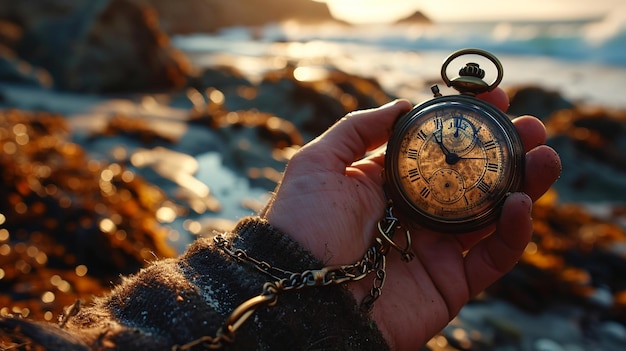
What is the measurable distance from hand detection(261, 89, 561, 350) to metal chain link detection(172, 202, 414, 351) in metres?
0.13

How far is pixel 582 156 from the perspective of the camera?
346 inches

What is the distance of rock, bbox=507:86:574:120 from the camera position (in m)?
12.9

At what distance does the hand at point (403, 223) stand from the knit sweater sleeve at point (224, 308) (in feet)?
0.64

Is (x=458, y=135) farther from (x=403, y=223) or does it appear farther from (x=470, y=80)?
(x=403, y=223)

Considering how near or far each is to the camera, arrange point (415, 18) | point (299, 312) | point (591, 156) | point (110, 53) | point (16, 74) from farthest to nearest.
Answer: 1. point (415, 18)
2. point (110, 53)
3. point (16, 74)
4. point (591, 156)
5. point (299, 312)

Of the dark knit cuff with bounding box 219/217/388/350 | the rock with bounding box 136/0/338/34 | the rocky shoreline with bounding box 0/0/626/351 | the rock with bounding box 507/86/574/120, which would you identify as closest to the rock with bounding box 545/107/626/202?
the rocky shoreline with bounding box 0/0/626/351

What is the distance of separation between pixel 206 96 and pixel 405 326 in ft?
33.4

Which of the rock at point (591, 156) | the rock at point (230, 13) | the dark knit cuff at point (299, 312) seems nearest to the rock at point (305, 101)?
the rock at point (591, 156)

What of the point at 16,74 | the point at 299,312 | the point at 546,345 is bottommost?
the point at 16,74

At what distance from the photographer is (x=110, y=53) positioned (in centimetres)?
1184

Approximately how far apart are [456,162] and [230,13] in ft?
276

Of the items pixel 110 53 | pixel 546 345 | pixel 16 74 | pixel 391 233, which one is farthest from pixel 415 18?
pixel 391 233

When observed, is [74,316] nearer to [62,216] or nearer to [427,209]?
[427,209]

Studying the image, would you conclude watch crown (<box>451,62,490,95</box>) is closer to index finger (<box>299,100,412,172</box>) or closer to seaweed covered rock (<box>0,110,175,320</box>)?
index finger (<box>299,100,412,172</box>)
